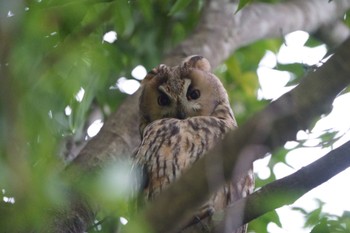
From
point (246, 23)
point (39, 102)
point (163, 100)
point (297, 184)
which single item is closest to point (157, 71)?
point (163, 100)

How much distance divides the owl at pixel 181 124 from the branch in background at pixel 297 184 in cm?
70

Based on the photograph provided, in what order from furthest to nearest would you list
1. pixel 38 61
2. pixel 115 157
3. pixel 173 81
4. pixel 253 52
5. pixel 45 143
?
pixel 253 52 < pixel 173 81 < pixel 115 157 < pixel 38 61 < pixel 45 143

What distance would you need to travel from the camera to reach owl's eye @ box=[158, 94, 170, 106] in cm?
342

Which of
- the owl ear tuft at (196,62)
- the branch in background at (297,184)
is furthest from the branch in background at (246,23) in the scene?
the branch in background at (297,184)

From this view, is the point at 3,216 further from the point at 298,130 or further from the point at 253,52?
the point at 253,52

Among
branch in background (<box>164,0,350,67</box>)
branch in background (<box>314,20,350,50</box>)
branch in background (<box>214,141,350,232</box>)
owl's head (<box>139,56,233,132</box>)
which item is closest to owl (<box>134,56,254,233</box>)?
owl's head (<box>139,56,233,132</box>)

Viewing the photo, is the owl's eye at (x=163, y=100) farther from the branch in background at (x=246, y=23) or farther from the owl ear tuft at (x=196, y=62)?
the branch in background at (x=246, y=23)

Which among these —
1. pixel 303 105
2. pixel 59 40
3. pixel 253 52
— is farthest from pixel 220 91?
pixel 303 105

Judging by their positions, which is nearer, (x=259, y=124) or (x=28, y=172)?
(x=28, y=172)

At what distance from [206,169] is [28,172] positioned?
1.14 ft

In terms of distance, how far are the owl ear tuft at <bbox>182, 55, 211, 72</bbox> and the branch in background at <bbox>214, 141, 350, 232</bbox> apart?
5.95 ft

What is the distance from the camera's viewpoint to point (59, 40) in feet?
6.13

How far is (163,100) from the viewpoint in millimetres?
3441

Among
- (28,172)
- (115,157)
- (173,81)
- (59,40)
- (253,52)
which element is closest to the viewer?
(28,172)
